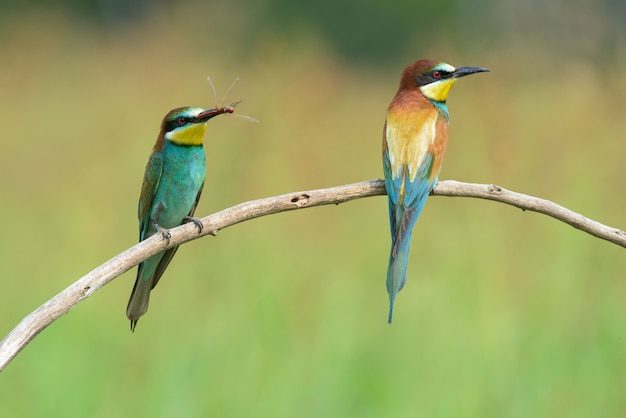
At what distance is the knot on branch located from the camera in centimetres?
176

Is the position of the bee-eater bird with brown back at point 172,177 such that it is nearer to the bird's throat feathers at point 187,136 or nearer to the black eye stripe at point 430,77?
the bird's throat feathers at point 187,136

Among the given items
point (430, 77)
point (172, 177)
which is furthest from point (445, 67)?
point (172, 177)

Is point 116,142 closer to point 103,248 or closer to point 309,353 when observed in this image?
point 103,248

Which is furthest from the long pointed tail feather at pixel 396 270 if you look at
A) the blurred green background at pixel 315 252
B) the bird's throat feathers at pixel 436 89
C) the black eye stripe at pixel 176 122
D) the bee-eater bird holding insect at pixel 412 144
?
the blurred green background at pixel 315 252

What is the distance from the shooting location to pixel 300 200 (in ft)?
5.82

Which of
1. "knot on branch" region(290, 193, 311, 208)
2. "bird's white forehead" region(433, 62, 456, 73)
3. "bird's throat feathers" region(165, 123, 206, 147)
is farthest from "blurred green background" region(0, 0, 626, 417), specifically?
"knot on branch" region(290, 193, 311, 208)

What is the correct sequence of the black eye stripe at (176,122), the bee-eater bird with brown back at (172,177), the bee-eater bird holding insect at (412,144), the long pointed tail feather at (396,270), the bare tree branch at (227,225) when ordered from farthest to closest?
the bee-eater bird with brown back at (172,177) → the black eye stripe at (176,122) → the bee-eater bird holding insect at (412,144) → the long pointed tail feather at (396,270) → the bare tree branch at (227,225)

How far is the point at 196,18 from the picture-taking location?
7895mm

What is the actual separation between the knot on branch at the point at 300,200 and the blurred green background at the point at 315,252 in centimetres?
127

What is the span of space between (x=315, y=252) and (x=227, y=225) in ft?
6.16

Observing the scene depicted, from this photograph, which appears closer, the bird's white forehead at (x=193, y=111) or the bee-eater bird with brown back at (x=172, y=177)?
the bird's white forehead at (x=193, y=111)

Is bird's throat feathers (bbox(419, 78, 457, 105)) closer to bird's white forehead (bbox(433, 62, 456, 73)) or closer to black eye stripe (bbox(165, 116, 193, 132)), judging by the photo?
bird's white forehead (bbox(433, 62, 456, 73))

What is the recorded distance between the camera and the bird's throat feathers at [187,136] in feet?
8.41

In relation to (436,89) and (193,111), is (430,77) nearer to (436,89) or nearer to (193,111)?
(436,89)
